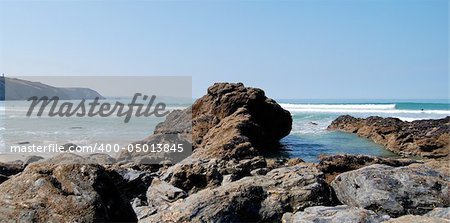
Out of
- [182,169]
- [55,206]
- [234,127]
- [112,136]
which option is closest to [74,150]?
[112,136]

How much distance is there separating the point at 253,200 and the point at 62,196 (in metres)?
3.54

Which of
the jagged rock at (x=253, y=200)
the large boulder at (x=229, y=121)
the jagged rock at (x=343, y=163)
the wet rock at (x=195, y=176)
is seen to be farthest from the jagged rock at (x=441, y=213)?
the large boulder at (x=229, y=121)

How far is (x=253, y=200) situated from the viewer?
23.2 feet

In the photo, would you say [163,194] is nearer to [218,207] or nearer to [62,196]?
[218,207]

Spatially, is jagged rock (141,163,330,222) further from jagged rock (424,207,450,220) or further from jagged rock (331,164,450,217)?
jagged rock (424,207,450,220)

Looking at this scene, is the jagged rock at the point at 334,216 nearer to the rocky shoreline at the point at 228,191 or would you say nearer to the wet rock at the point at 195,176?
the rocky shoreline at the point at 228,191

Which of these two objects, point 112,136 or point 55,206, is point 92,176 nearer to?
point 55,206

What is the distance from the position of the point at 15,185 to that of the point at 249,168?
6714mm

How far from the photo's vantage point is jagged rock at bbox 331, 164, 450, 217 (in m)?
7.24

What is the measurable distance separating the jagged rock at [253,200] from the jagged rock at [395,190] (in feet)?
1.88

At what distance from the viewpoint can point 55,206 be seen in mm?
4492

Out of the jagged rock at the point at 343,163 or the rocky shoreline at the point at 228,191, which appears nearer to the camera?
the rocky shoreline at the point at 228,191

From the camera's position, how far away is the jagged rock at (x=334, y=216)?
5.93 meters

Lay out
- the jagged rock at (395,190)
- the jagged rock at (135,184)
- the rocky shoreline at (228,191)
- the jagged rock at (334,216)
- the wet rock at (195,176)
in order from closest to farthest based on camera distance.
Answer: the rocky shoreline at (228,191), the jagged rock at (334,216), the jagged rock at (395,190), the jagged rock at (135,184), the wet rock at (195,176)
